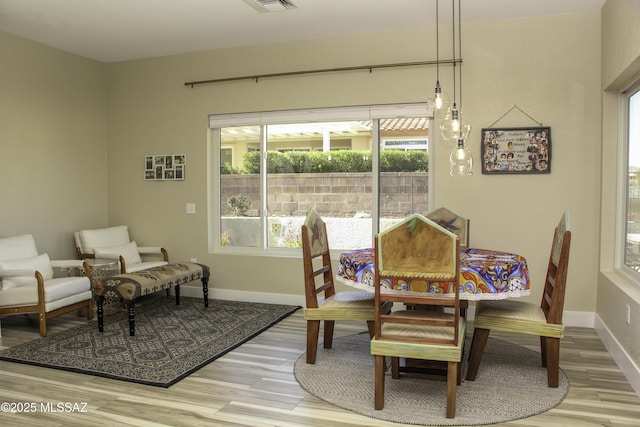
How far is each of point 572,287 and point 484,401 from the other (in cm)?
214

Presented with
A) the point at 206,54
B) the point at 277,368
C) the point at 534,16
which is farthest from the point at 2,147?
the point at 534,16

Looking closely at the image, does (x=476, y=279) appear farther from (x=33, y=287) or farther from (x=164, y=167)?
(x=164, y=167)

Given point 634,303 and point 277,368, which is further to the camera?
point 277,368

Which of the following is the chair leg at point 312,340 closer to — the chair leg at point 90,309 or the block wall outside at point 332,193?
the block wall outside at point 332,193

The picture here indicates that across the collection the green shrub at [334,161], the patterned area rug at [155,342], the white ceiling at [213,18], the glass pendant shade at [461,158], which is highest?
the white ceiling at [213,18]

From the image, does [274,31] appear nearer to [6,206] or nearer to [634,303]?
[6,206]

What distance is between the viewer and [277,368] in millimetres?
3496

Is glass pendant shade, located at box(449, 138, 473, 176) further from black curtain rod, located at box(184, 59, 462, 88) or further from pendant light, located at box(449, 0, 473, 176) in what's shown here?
black curtain rod, located at box(184, 59, 462, 88)

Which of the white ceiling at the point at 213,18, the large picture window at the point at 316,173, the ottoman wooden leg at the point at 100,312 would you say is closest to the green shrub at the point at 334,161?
the large picture window at the point at 316,173

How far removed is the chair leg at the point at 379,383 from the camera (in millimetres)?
2793

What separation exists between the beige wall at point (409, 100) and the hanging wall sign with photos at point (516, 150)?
0.07 metres

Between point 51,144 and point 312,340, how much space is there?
3.74 meters

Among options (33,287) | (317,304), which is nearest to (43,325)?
(33,287)

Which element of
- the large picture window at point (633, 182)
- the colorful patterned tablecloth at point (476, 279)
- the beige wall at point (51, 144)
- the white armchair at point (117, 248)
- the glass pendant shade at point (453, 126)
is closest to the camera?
the colorful patterned tablecloth at point (476, 279)
